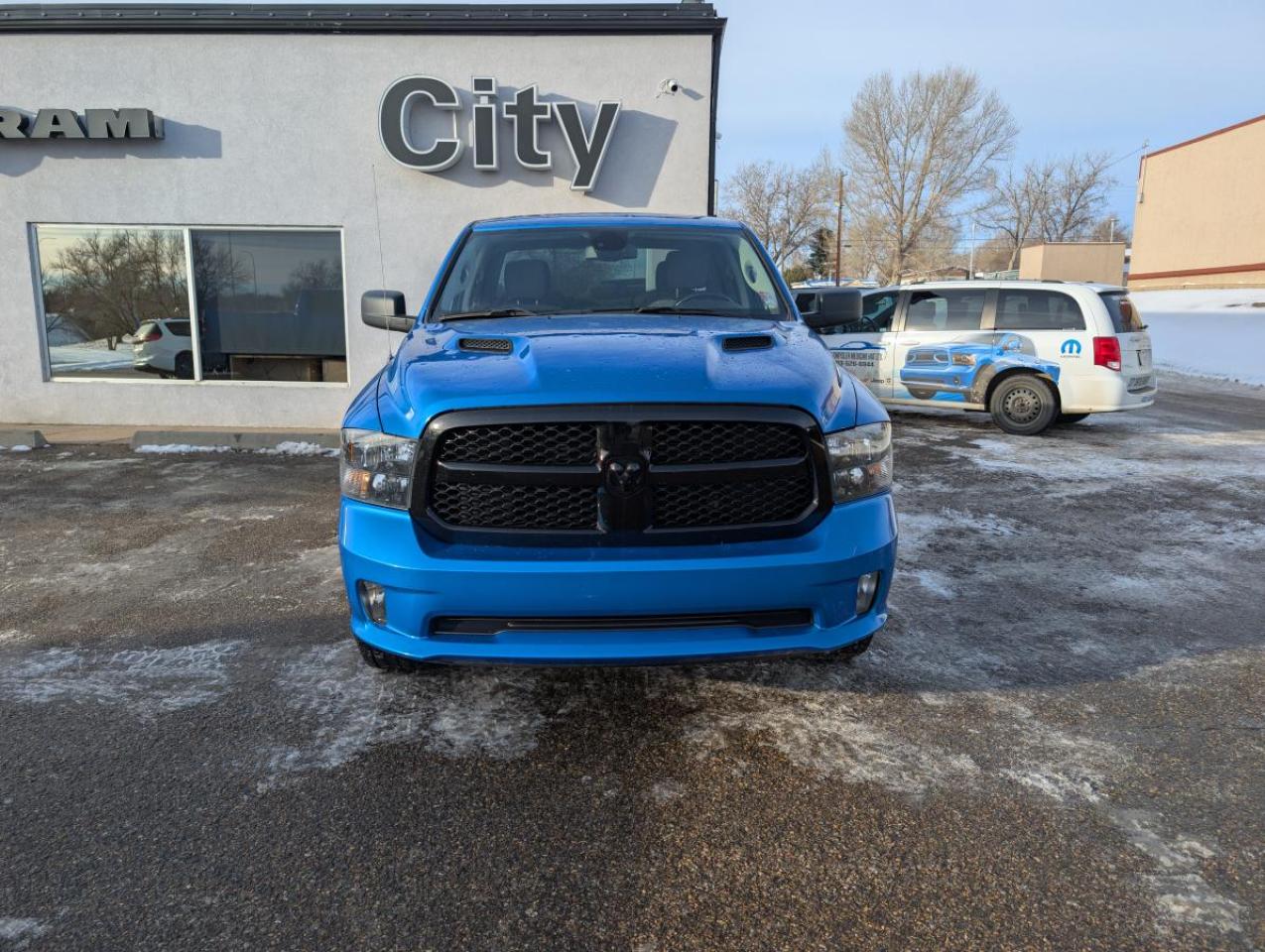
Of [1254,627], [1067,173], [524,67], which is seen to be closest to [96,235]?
[524,67]

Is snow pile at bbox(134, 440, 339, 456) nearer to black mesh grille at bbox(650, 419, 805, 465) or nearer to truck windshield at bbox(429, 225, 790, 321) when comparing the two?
truck windshield at bbox(429, 225, 790, 321)

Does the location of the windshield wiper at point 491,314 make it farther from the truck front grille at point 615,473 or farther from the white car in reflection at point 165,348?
the white car in reflection at point 165,348

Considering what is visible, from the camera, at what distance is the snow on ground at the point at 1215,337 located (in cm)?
1853

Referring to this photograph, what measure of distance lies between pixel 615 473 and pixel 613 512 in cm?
13

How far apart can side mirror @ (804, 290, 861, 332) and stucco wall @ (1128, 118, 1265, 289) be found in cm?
3985

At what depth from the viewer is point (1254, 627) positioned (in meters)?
4.08

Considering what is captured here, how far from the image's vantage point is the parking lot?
2139 mm

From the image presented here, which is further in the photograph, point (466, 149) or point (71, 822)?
point (466, 149)

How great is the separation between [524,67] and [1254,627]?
8454 millimetres

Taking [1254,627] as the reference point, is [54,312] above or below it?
above

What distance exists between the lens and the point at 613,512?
8.86 feet

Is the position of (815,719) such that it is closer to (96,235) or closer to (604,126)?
(604,126)

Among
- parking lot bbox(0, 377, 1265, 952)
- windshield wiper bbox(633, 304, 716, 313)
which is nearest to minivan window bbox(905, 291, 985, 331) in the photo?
parking lot bbox(0, 377, 1265, 952)

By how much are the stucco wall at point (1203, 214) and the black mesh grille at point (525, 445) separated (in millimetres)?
42099
